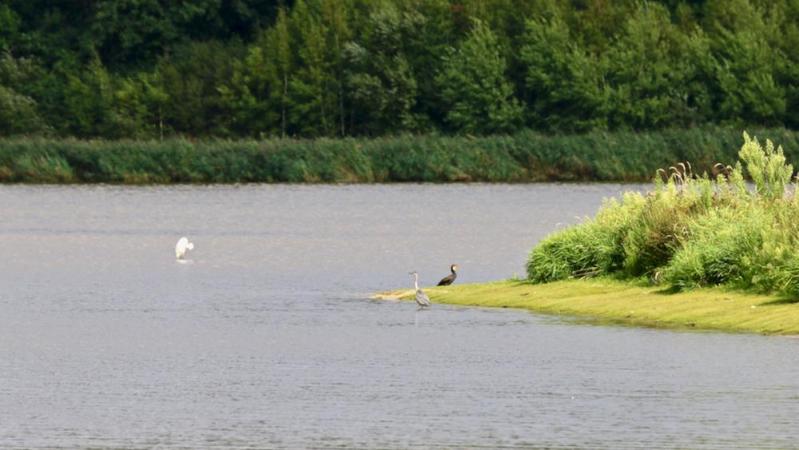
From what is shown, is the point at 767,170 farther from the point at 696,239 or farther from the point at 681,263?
the point at 681,263

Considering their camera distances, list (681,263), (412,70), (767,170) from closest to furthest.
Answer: (681,263) → (767,170) → (412,70)

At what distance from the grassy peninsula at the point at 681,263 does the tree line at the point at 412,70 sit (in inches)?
2208

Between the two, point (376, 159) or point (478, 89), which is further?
point (478, 89)

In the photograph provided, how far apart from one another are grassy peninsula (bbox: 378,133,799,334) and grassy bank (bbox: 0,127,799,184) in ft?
147

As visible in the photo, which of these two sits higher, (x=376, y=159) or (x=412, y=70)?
(x=412, y=70)

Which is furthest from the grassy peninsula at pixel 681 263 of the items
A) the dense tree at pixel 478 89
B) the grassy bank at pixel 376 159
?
the dense tree at pixel 478 89

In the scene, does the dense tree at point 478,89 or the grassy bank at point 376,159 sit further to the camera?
the dense tree at point 478,89

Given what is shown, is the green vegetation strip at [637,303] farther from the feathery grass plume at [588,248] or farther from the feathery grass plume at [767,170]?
the feathery grass plume at [767,170]

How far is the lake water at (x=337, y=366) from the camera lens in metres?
22.8

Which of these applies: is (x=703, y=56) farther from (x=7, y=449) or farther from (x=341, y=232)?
(x=7, y=449)

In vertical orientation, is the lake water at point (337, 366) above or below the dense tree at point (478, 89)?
below

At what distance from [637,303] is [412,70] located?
215 feet

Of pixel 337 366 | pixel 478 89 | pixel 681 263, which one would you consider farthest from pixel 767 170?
pixel 478 89

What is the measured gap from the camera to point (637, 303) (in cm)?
3309
